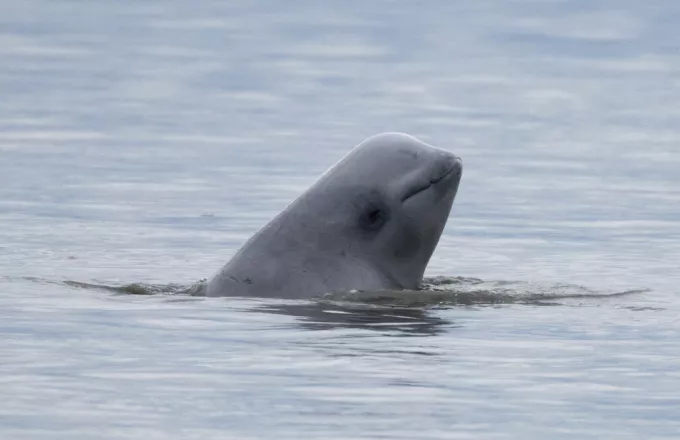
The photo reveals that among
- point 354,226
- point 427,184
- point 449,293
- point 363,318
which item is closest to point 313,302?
point 363,318

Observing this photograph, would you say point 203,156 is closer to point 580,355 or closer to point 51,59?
point 580,355

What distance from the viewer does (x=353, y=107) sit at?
42219mm

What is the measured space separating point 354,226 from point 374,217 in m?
0.15

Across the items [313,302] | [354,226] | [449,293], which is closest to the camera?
[313,302]

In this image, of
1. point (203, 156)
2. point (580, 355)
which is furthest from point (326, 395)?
point (203, 156)

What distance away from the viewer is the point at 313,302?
676 inches

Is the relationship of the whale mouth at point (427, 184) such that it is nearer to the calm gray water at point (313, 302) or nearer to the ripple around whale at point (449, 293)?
the ripple around whale at point (449, 293)

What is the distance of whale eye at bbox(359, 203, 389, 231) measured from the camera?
685 inches

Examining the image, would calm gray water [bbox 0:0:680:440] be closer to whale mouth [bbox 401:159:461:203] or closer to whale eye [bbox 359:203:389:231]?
whale eye [bbox 359:203:389:231]

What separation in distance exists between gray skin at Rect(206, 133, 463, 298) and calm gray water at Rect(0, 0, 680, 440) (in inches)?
11.2

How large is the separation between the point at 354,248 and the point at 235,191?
10664 mm

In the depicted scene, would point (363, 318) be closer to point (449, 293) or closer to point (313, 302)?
point (313, 302)

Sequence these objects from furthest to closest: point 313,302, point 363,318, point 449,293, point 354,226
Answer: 1. point 449,293
2. point 354,226
3. point 313,302
4. point 363,318

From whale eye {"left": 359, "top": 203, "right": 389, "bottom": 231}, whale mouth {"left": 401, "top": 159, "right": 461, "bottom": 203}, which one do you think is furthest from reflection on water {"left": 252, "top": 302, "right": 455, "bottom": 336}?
whale mouth {"left": 401, "top": 159, "right": 461, "bottom": 203}
